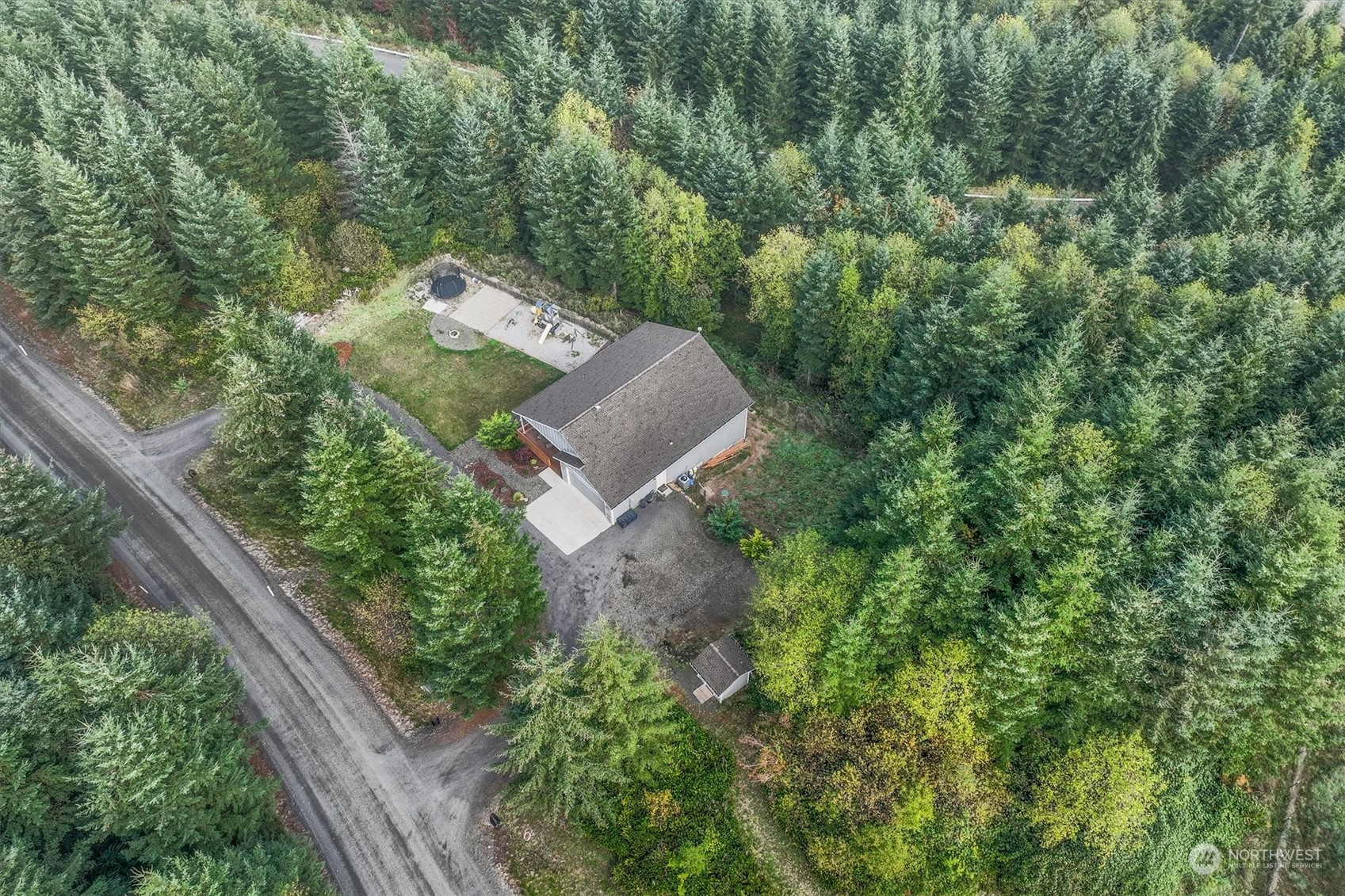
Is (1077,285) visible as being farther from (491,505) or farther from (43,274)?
(43,274)

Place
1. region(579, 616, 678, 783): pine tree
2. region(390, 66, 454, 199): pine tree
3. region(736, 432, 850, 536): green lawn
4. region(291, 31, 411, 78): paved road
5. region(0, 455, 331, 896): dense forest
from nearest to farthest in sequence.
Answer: region(0, 455, 331, 896): dense forest → region(579, 616, 678, 783): pine tree → region(736, 432, 850, 536): green lawn → region(390, 66, 454, 199): pine tree → region(291, 31, 411, 78): paved road

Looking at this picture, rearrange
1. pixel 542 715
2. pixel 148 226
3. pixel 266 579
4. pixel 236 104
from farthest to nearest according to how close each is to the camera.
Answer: pixel 236 104 → pixel 148 226 → pixel 266 579 → pixel 542 715

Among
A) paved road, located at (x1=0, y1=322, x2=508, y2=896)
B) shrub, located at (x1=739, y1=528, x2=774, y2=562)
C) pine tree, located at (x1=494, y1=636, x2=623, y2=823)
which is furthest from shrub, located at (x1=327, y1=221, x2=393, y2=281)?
pine tree, located at (x1=494, y1=636, x2=623, y2=823)

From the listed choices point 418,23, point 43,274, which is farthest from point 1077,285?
point 418,23

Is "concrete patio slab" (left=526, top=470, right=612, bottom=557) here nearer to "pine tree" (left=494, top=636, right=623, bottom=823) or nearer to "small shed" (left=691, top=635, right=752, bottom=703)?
"small shed" (left=691, top=635, right=752, bottom=703)

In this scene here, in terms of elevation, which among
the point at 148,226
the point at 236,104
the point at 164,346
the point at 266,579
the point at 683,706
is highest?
the point at 236,104

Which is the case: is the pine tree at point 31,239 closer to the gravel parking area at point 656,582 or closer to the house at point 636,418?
the house at point 636,418

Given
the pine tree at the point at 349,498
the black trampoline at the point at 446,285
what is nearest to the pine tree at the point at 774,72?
the black trampoline at the point at 446,285
